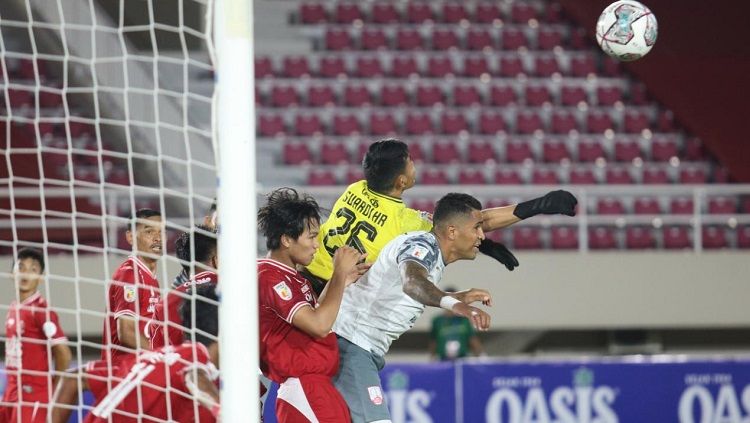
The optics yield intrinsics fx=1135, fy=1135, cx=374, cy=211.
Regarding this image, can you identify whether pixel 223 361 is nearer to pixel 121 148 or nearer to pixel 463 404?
pixel 463 404

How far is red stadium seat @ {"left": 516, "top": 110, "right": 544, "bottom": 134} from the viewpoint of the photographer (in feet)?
48.2

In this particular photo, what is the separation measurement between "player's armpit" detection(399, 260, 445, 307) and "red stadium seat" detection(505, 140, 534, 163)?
9.92 metres

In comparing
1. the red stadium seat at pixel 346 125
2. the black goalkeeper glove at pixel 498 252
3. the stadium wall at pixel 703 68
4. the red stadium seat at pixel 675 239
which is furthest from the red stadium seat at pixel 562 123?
the black goalkeeper glove at pixel 498 252

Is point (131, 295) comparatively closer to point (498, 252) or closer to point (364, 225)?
point (364, 225)

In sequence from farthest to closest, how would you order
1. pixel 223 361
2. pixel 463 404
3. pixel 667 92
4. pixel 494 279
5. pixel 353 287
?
1. pixel 667 92
2. pixel 494 279
3. pixel 463 404
4. pixel 353 287
5. pixel 223 361

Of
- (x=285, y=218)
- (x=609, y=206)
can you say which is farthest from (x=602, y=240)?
(x=285, y=218)

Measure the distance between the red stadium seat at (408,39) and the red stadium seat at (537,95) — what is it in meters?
1.67

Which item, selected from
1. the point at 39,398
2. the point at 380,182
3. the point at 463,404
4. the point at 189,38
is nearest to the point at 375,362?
the point at 380,182

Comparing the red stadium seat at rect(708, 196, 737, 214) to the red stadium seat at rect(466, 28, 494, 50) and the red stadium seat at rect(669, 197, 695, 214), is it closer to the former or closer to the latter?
the red stadium seat at rect(669, 197, 695, 214)

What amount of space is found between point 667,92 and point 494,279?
17.9ft

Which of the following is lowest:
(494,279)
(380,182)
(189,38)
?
(494,279)

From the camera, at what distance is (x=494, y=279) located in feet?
36.9

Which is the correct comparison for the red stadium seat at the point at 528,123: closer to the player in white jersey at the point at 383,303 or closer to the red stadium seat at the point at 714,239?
the red stadium seat at the point at 714,239

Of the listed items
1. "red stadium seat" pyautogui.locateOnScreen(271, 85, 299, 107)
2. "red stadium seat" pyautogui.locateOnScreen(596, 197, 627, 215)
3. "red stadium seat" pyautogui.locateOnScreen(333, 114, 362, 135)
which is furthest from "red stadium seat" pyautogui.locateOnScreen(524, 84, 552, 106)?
"red stadium seat" pyautogui.locateOnScreen(271, 85, 299, 107)
